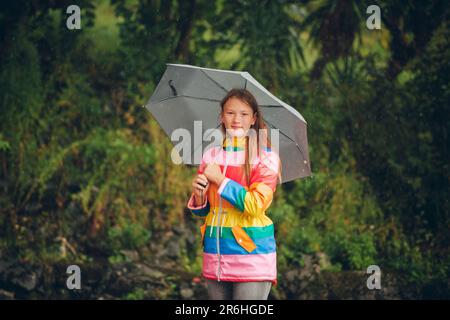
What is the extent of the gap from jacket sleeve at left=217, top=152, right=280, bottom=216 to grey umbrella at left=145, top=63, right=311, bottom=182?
13.5 inches

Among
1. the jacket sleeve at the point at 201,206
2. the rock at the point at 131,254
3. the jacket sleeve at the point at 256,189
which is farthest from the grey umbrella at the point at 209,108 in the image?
the rock at the point at 131,254

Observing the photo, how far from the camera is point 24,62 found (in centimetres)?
848

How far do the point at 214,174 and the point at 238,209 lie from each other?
219mm

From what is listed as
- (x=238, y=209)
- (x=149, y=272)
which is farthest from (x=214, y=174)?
(x=149, y=272)

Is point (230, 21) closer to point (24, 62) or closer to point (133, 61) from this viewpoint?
point (133, 61)

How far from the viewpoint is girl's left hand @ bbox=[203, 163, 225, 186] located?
4188 mm

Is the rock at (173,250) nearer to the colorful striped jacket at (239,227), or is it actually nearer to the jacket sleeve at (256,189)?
the colorful striped jacket at (239,227)

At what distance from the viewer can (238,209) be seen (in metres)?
4.25

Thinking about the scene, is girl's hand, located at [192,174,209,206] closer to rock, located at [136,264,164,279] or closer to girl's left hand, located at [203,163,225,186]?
girl's left hand, located at [203,163,225,186]

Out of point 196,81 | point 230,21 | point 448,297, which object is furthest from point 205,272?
point 230,21

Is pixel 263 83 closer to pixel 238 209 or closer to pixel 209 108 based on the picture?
pixel 209 108

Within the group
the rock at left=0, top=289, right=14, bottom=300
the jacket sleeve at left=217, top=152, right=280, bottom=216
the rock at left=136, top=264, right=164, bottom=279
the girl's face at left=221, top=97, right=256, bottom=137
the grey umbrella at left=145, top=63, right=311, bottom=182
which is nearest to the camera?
the jacket sleeve at left=217, top=152, right=280, bottom=216

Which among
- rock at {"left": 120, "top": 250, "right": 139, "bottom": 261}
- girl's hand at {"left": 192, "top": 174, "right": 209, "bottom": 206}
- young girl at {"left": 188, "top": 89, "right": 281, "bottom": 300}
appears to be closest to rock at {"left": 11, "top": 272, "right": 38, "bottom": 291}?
rock at {"left": 120, "top": 250, "right": 139, "bottom": 261}

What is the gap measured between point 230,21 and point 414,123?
224 cm
